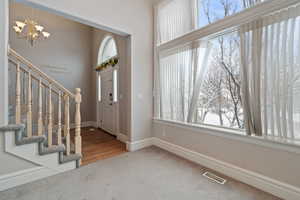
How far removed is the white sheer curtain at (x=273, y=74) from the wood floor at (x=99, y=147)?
8.11ft

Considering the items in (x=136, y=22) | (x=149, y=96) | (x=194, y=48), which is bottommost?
(x=149, y=96)

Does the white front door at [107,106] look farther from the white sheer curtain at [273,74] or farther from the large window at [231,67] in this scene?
the white sheer curtain at [273,74]

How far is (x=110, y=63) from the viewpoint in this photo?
4.08 meters

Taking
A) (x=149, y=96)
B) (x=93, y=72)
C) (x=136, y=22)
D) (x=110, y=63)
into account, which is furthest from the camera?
(x=93, y=72)

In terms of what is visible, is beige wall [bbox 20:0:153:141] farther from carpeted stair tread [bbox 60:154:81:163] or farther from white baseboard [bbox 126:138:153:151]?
carpeted stair tread [bbox 60:154:81:163]

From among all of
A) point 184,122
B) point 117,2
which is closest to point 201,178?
point 184,122

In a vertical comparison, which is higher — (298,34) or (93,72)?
(93,72)

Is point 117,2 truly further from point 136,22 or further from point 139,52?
point 139,52

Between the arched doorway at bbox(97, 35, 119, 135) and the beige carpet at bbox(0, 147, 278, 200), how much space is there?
1807mm

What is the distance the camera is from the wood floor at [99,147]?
8.82 ft

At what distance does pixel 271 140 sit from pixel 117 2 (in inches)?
133

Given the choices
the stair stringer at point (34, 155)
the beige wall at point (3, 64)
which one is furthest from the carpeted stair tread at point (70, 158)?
the beige wall at point (3, 64)

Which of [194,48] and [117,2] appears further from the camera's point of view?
[117,2]

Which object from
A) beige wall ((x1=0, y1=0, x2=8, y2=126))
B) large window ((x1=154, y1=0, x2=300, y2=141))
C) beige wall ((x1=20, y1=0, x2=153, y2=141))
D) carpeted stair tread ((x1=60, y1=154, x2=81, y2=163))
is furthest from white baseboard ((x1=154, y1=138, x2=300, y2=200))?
beige wall ((x1=0, y1=0, x2=8, y2=126))
